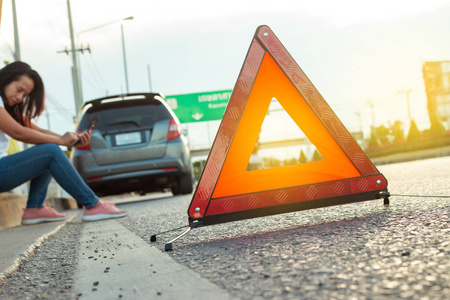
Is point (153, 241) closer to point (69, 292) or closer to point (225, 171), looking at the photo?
point (225, 171)

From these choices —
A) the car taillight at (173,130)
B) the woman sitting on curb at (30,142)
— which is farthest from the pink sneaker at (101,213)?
the car taillight at (173,130)

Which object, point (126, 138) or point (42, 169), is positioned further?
point (126, 138)

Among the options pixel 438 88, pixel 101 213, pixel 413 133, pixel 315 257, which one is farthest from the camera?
pixel 438 88

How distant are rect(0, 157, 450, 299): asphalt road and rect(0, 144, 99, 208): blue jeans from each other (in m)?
1.36

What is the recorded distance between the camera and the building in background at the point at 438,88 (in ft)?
223

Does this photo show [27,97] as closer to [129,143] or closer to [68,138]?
[68,138]

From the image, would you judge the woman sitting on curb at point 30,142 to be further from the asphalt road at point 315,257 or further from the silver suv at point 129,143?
the silver suv at point 129,143

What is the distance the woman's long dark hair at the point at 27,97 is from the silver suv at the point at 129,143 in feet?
10.3

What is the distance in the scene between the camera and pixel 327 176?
2936 mm

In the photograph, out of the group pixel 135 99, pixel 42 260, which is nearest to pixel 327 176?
pixel 42 260

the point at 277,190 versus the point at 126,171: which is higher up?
the point at 126,171

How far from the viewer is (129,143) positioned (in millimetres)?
8008

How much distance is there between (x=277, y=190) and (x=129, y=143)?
5472 mm

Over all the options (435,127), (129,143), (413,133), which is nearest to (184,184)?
(129,143)
